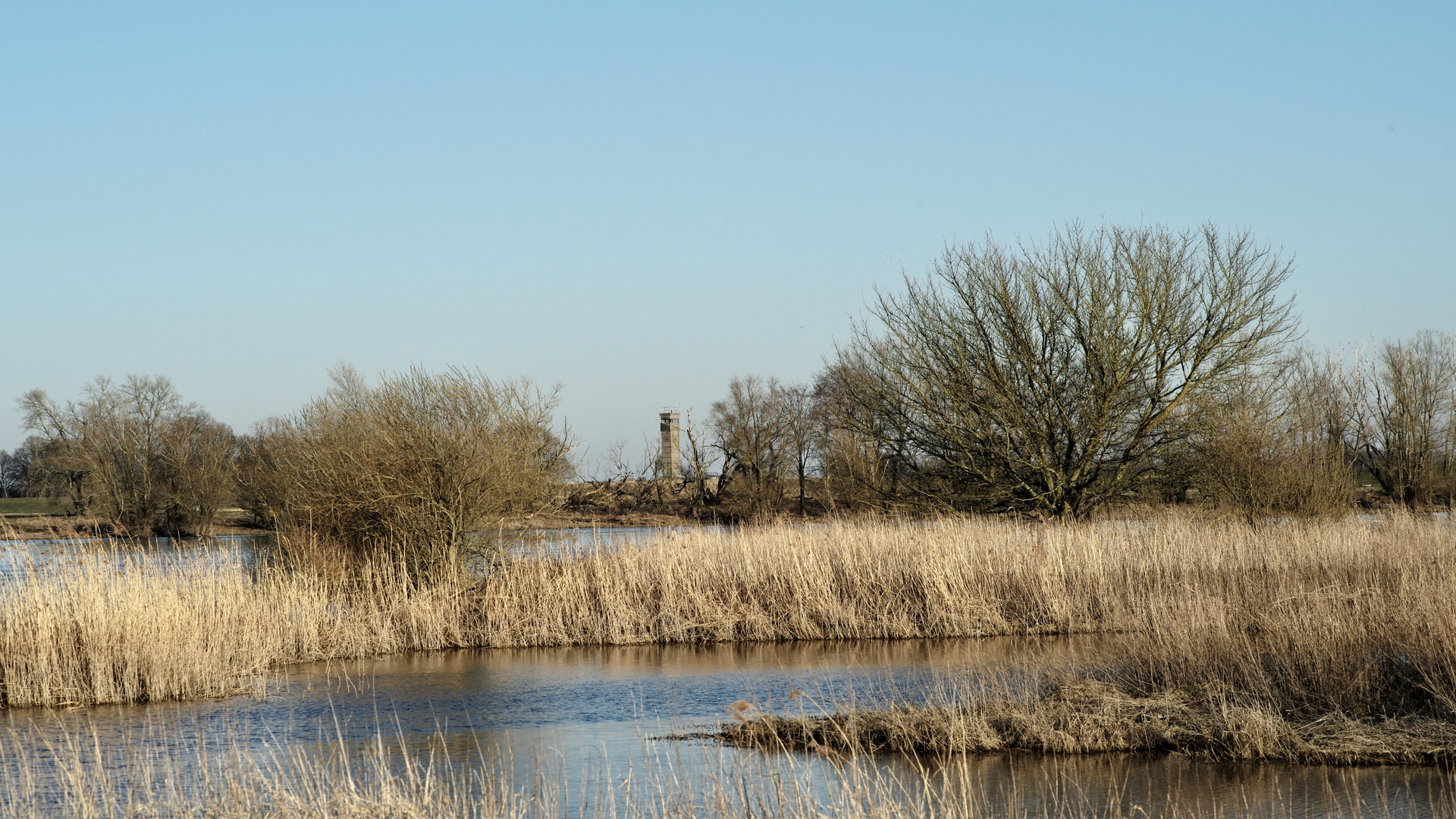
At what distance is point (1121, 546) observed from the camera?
1510cm

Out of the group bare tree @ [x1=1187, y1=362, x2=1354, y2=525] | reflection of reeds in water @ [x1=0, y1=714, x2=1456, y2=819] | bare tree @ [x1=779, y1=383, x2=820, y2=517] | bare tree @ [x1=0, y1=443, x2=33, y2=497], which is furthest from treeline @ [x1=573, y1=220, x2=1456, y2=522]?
bare tree @ [x1=0, y1=443, x2=33, y2=497]

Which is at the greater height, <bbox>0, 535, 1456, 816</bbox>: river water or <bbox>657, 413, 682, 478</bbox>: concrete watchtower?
<bbox>657, 413, 682, 478</bbox>: concrete watchtower

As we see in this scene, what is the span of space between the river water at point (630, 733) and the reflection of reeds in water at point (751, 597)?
487 mm

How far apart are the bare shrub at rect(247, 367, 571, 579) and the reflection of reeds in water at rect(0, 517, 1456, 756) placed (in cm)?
89

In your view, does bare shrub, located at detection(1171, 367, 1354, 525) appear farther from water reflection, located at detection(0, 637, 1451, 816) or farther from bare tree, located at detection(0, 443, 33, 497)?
bare tree, located at detection(0, 443, 33, 497)

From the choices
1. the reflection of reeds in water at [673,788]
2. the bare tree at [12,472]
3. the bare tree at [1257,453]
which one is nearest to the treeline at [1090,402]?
the bare tree at [1257,453]

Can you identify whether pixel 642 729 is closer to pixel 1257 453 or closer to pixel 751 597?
pixel 751 597

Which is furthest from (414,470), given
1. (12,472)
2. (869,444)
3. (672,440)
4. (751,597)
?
(12,472)

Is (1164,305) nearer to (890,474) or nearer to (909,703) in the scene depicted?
(890,474)

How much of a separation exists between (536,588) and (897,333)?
8.18m

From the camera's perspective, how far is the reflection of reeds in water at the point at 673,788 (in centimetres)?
532

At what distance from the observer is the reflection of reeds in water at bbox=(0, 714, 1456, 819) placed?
5.32m

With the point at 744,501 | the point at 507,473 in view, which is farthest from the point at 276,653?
the point at 744,501

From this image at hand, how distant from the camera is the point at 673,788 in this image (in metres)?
5.69
